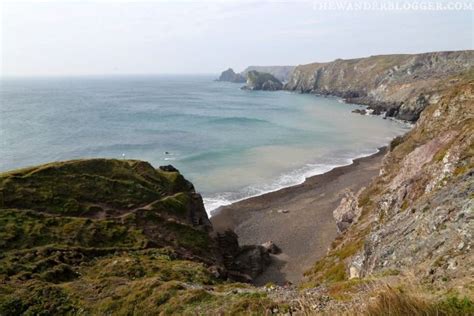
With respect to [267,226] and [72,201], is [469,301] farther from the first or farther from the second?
[267,226]

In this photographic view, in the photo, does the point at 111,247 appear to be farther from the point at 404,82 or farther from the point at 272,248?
the point at 404,82

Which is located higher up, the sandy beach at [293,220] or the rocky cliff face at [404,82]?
the rocky cliff face at [404,82]

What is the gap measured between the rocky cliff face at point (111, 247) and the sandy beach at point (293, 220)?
3427 millimetres

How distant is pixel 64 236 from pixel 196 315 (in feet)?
53.1

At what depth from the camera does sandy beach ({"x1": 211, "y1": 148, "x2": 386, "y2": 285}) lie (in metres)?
35.7

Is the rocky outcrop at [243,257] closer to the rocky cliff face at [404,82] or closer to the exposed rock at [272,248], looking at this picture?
the exposed rock at [272,248]

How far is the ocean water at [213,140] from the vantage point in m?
63.4

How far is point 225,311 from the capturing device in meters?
15.3

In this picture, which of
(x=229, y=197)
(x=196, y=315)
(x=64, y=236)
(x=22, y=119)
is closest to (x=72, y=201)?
(x=64, y=236)

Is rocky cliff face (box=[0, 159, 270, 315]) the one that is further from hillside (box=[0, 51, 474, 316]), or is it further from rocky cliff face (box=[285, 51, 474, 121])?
rocky cliff face (box=[285, 51, 474, 121])

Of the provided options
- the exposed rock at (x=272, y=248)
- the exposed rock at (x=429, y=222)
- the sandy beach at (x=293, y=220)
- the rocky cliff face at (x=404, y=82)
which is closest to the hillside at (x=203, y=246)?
the exposed rock at (x=429, y=222)

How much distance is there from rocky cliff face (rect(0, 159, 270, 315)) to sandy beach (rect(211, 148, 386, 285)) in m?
3.43

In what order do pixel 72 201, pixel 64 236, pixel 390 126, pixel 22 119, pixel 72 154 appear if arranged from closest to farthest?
pixel 64 236, pixel 72 201, pixel 72 154, pixel 390 126, pixel 22 119

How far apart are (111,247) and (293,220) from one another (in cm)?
2387
